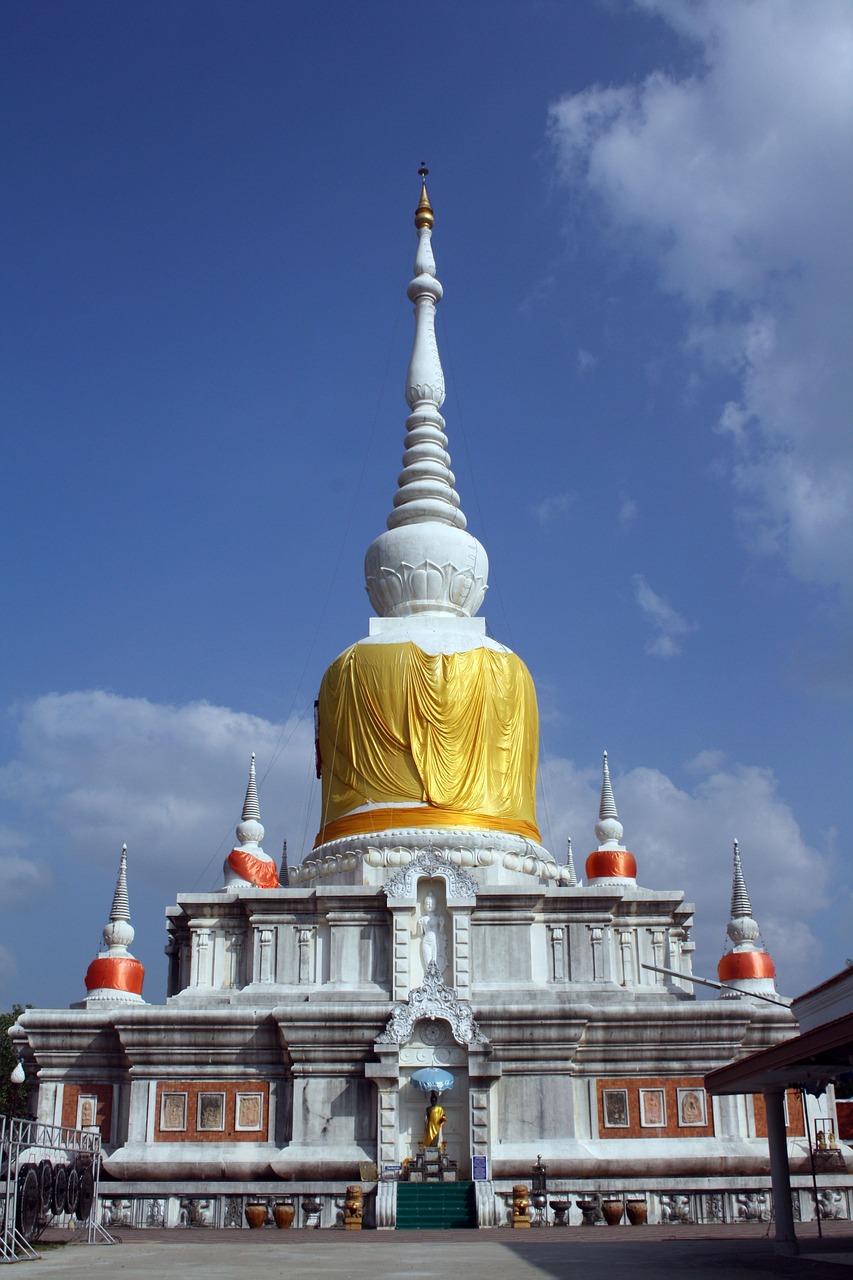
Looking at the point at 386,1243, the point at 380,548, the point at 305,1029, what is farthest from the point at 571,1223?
the point at 380,548

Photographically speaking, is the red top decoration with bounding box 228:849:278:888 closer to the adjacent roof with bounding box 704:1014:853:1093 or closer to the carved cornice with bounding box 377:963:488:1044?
the carved cornice with bounding box 377:963:488:1044

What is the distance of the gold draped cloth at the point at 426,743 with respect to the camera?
35312mm

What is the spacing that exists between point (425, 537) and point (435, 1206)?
19.5 m

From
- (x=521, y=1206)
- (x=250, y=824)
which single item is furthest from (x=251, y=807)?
(x=521, y=1206)

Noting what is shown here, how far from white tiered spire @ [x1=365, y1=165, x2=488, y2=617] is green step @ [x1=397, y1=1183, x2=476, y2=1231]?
1735cm

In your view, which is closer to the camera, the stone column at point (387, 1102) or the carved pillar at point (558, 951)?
the stone column at point (387, 1102)

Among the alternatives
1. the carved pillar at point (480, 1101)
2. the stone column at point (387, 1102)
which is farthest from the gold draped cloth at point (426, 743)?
the carved pillar at point (480, 1101)

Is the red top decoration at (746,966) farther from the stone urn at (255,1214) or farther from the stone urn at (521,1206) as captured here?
the stone urn at (255,1214)

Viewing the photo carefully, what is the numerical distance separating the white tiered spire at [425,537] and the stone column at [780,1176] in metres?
21.1

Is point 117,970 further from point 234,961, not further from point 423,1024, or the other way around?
point 423,1024

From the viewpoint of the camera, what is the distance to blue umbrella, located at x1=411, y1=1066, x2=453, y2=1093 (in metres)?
28.5

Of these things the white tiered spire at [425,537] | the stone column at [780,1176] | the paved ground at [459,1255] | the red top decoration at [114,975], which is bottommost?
the paved ground at [459,1255]

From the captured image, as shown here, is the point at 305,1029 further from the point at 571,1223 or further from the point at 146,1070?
the point at 571,1223

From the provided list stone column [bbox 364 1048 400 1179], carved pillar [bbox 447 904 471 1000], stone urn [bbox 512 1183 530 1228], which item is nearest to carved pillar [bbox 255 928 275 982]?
stone column [bbox 364 1048 400 1179]
